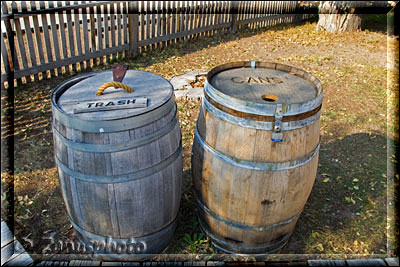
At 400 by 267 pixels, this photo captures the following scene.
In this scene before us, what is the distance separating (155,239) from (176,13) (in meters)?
6.90

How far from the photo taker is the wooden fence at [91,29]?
5684mm

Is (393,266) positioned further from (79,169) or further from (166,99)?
(79,169)

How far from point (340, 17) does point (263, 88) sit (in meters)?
9.40

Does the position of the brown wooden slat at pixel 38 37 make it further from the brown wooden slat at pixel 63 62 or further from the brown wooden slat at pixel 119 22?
the brown wooden slat at pixel 119 22

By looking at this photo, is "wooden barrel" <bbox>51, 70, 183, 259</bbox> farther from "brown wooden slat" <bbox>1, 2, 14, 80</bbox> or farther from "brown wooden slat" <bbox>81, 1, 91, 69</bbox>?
"brown wooden slat" <bbox>81, 1, 91, 69</bbox>

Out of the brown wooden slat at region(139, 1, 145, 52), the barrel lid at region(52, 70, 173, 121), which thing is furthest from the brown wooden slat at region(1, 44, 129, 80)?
the barrel lid at region(52, 70, 173, 121)

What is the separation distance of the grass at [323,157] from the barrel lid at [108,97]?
1.51m

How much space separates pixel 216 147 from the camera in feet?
8.60

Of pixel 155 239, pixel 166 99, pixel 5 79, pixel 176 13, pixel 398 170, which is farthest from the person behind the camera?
pixel 176 13

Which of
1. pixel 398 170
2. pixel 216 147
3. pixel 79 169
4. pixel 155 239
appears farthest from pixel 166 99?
pixel 398 170

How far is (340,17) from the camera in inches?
411

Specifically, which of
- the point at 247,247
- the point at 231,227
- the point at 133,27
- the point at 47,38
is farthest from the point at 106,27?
the point at 247,247

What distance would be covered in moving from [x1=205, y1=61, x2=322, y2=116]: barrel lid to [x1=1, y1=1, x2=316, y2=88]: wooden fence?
4.49 m

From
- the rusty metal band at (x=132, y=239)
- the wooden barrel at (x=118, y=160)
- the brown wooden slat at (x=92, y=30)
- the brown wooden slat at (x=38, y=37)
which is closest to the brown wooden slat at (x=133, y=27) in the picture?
the brown wooden slat at (x=92, y=30)
